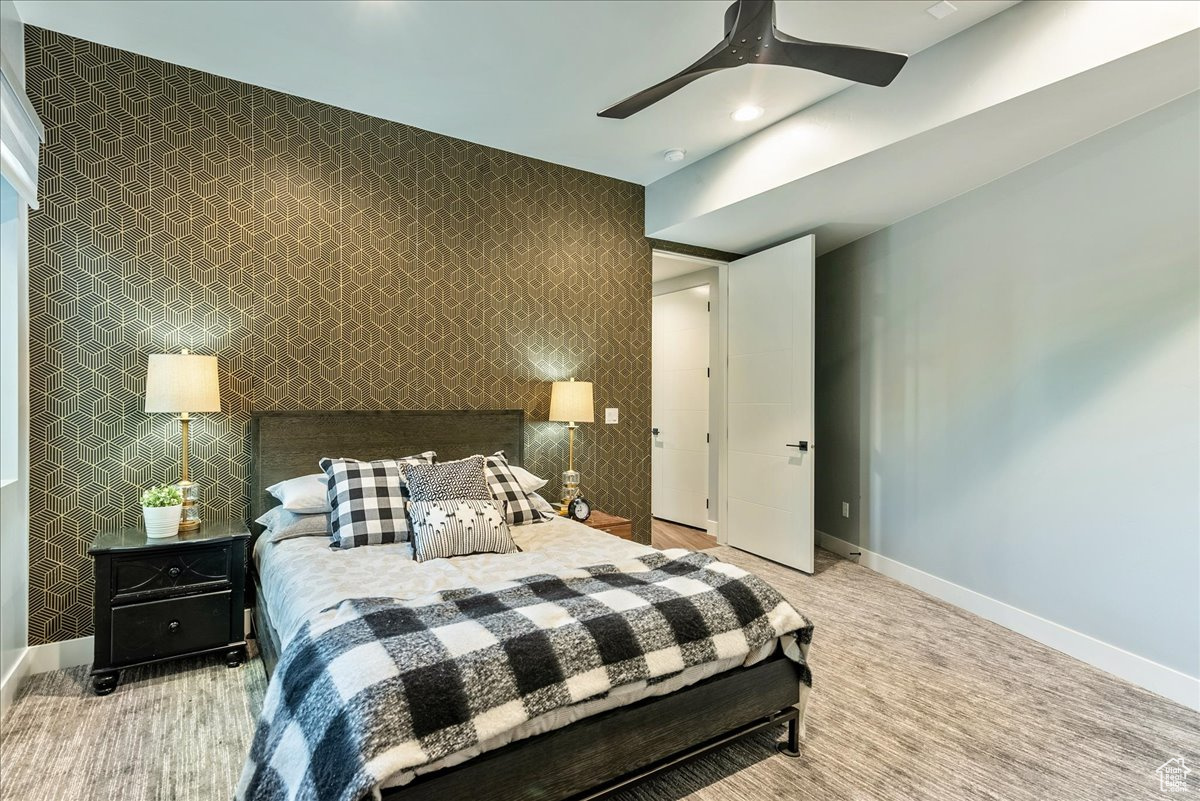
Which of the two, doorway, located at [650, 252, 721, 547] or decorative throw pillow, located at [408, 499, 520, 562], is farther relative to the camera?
doorway, located at [650, 252, 721, 547]

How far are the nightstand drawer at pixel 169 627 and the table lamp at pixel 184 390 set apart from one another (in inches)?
13.7

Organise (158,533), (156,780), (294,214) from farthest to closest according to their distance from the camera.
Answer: (294,214) < (158,533) < (156,780)

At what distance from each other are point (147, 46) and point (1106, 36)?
3.96 m

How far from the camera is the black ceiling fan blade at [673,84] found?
2.06 metres

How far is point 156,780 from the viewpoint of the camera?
192cm

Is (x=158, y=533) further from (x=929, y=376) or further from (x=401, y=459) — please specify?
(x=929, y=376)

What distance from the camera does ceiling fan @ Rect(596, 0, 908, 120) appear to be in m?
1.88

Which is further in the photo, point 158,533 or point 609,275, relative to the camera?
point 609,275

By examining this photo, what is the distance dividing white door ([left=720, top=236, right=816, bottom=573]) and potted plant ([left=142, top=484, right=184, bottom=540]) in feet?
12.0

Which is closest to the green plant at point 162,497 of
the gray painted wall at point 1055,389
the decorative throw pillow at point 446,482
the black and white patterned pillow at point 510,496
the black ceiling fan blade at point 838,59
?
the decorative throw pillow at point 446,482

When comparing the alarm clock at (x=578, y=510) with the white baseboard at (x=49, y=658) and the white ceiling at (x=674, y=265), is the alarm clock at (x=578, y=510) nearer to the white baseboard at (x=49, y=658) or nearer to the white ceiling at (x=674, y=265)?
the white ceiling at (x=674, y=265)

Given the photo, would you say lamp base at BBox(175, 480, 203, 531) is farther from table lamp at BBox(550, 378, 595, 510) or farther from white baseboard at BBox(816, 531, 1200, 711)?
white baseboard at BBox(816, 531, 1200, 711)

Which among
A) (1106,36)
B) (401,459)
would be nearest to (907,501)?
(1106,36)

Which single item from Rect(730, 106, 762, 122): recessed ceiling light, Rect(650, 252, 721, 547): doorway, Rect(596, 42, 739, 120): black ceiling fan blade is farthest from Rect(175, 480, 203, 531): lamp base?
Rect(650, 252, 721, 547): doorway
